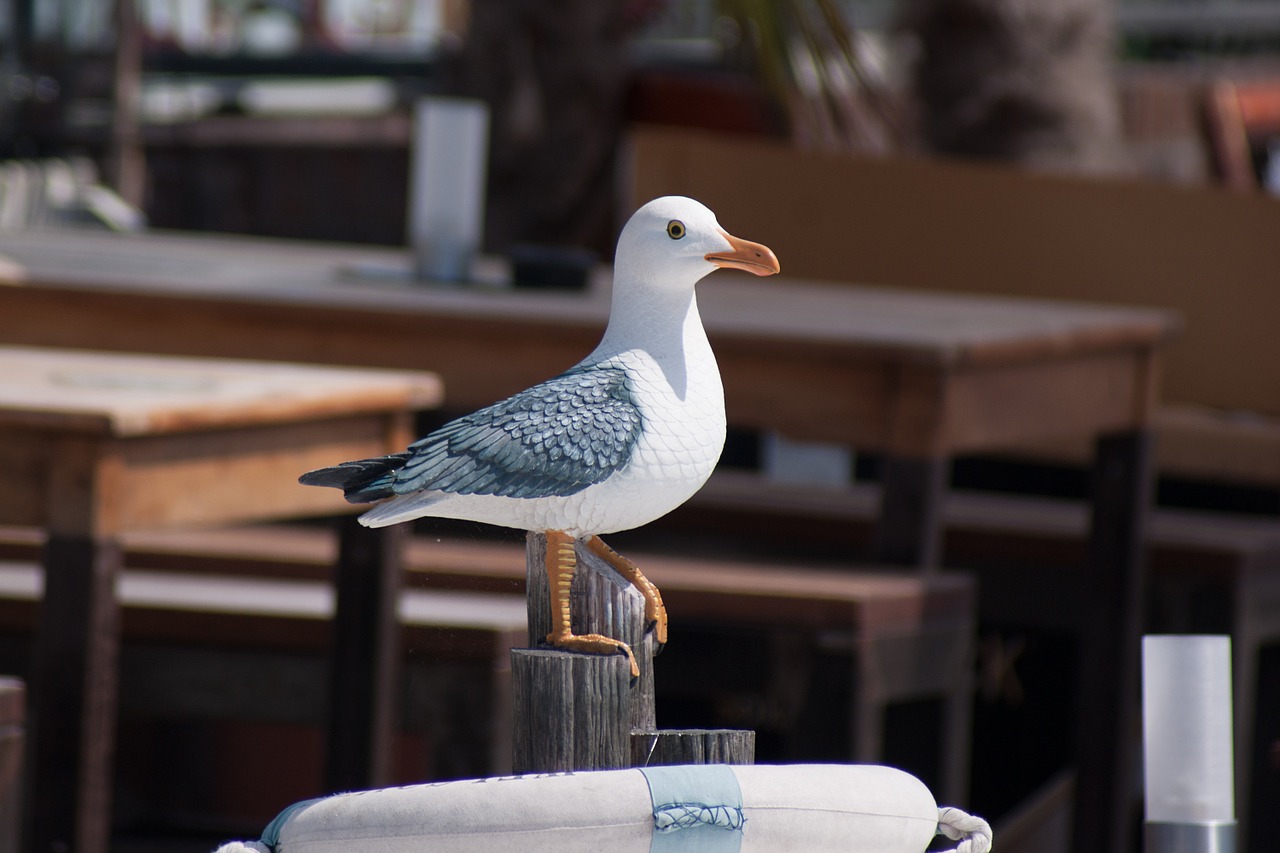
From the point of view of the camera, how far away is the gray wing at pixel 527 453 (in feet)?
4.34

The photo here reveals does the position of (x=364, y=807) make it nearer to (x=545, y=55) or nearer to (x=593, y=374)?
(x=593, y=374)

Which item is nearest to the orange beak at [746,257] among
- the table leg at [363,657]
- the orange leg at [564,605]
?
the orange leg at [564,605]

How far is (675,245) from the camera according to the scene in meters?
1.39

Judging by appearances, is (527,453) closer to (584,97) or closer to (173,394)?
(173,394)

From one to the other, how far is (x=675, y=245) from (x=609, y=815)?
0.40 m

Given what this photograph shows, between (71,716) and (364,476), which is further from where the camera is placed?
(71,716)

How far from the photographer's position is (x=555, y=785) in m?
1.31

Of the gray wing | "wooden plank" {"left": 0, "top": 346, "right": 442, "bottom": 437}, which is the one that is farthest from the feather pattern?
"wooden plank" {"left": 0, "top": 346, "right": 442, "bottom": 437}

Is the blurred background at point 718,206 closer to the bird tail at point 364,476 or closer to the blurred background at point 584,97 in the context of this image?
the blurred background at point 584,97

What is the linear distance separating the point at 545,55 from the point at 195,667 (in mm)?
3691

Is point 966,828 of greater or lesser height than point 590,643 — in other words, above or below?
below

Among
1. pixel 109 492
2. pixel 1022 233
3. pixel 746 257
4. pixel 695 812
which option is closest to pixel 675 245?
pixel 746 257

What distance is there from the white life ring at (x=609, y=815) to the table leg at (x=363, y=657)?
1340 millimetres

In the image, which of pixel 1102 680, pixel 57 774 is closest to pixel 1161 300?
pixel 1102 680
